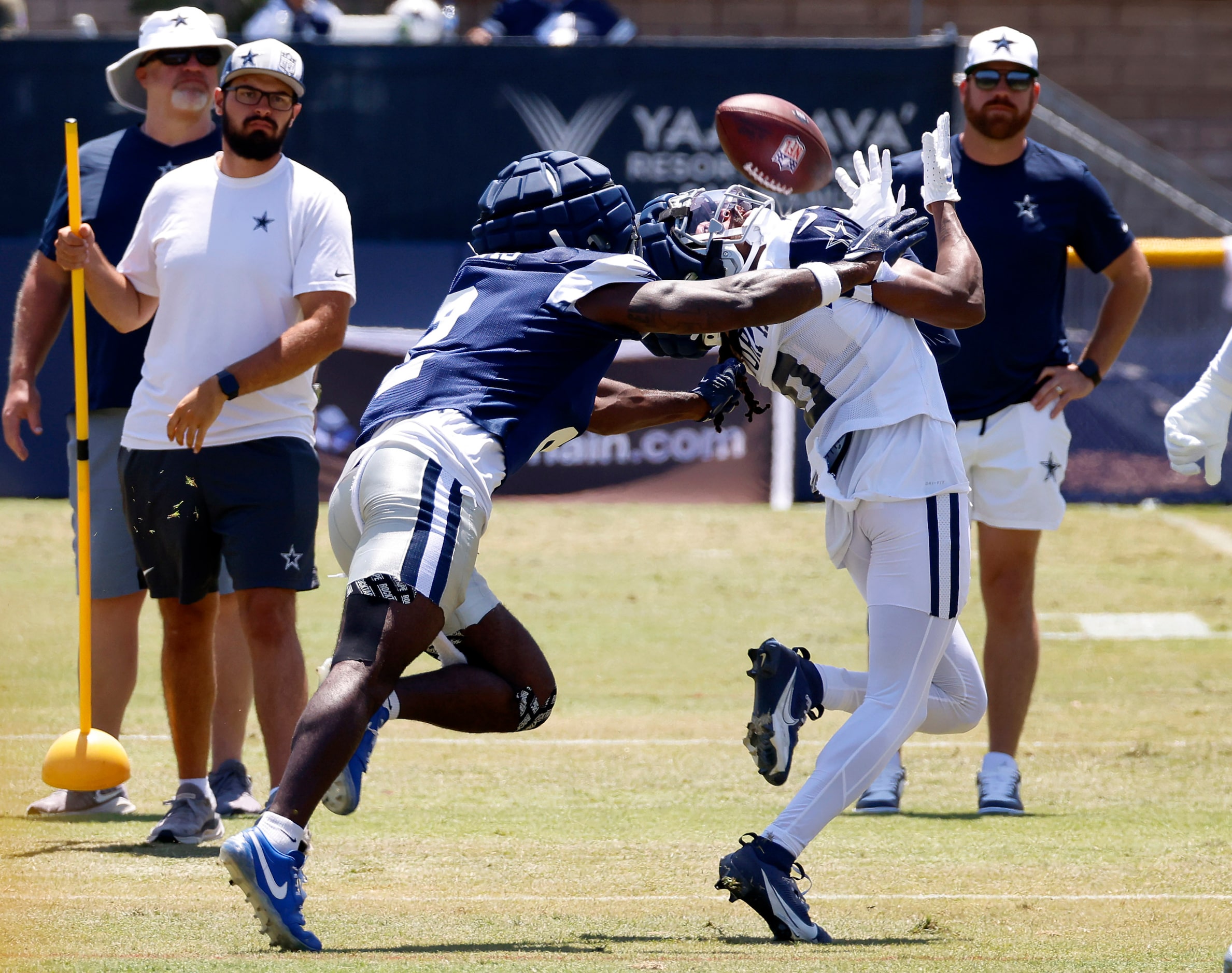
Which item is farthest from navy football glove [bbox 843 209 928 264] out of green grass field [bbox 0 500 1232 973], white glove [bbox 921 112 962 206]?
green grass field [bbox 0 500 1232 973]

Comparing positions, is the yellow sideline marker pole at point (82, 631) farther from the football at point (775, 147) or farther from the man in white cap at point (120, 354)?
the football at point (775, 147)

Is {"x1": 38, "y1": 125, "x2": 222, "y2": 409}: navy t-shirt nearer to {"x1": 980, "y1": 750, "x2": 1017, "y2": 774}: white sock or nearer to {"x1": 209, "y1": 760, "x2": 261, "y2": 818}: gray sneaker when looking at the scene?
{"x1": 209, "y1": 760, "x2": 261, "y2": 818}: gray sneaker

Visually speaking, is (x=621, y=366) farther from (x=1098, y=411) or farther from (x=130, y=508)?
(x=130, y=508)

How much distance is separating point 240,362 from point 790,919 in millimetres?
2362

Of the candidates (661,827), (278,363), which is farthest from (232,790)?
(278,363)

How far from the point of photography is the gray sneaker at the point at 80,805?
237 inches

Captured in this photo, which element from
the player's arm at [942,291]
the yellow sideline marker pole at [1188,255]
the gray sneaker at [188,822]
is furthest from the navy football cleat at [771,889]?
the yellow sideline marker pole at [1188,255]

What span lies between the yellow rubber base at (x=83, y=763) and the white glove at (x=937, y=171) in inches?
114

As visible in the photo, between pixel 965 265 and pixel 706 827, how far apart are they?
6.74 ft

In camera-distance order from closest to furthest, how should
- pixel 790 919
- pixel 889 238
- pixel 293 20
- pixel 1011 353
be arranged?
pixel 790 919, pixel 889 238, pixel 1011 353, pixel 293 20

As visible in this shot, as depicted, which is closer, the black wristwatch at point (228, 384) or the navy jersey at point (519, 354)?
the navy jersey at point (519, 354)

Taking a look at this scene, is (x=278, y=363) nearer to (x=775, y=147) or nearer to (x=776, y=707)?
(x=775, y=147)

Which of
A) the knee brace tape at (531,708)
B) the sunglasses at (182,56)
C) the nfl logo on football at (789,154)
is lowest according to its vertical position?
the knee brace tape at (531,708)

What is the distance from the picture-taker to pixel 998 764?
6.23 meters
